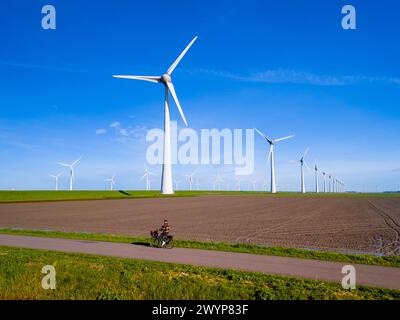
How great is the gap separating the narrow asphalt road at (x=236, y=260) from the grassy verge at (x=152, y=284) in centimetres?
124

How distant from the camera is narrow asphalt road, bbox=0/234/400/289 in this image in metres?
13.8

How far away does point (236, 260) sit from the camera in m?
16.9

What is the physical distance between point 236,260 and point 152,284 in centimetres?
551

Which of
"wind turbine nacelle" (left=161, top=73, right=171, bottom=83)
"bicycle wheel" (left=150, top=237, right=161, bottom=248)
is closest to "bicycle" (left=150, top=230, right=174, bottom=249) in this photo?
"bicycle wheel" (left=150, top=237, right=161, bottom=248)

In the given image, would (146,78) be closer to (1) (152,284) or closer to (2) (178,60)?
(2) (178,60)

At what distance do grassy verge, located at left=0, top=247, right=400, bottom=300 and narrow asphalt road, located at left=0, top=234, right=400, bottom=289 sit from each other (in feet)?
4.07

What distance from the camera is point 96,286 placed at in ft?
41.4

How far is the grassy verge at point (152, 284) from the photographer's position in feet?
37.6

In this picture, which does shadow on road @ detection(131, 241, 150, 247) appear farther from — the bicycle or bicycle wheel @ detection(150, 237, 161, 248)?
the bicycle

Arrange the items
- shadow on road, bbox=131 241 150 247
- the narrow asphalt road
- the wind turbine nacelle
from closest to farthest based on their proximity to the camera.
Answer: the narrow asphalt road → shadow on road, bbox=131 241 150 247 → the wind turbine nacelle

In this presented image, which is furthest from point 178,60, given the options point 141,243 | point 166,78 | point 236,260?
point 236,260

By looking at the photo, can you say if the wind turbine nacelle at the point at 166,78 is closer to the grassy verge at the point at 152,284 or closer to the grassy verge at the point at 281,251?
the grassy verge at the point at 281,251

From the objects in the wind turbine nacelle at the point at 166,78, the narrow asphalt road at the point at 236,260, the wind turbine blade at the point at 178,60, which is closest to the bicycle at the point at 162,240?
the narrow asphalt road at the point at 236,260
